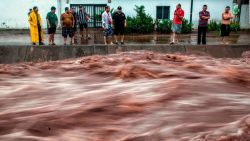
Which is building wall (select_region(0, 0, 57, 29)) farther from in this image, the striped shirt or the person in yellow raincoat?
the person in yellow raincoat

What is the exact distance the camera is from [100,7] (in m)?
23.9

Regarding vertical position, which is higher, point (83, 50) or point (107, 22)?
point (107, 22)

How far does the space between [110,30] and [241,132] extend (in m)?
12.5

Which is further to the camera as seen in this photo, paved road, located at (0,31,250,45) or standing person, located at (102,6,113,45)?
paved road, located at (0,31,250,45)

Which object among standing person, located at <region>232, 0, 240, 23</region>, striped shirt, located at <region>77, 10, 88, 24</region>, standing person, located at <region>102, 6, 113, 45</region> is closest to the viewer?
standing person, located at <region>102, 6, 113, 45</region>

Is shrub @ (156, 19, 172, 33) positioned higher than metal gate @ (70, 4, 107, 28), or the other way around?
metal gate @ (70, 4, 107, 28)

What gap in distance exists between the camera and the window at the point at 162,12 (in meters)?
24.0

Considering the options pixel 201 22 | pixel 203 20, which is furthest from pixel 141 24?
pixel 203 20

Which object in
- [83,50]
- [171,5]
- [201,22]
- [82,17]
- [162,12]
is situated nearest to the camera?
[83,50]

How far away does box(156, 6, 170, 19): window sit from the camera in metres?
24.0

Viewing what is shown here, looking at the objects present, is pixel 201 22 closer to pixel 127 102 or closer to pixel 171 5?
pixel 171 5

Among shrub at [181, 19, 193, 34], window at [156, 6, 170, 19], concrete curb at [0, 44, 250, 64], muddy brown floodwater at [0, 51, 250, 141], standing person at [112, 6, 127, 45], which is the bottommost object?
concrete curb at [0, 44, 250, 64]

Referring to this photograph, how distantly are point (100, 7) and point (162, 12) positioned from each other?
3718mm

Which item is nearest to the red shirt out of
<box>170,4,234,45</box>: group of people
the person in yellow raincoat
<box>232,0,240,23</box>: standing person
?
<box>170,4,234,45</box>: group of people
